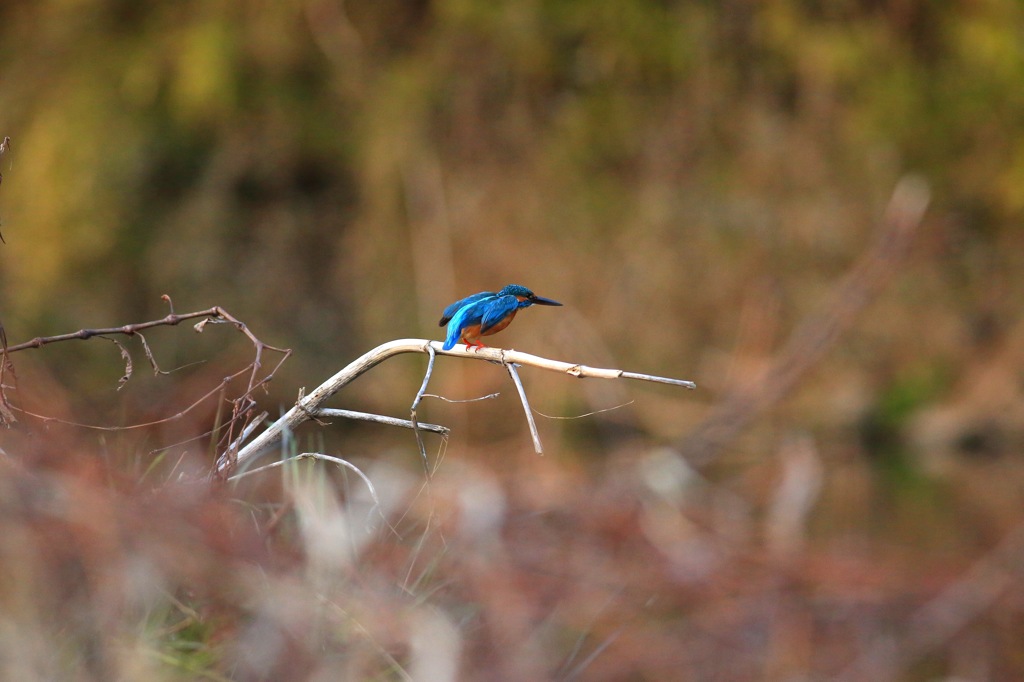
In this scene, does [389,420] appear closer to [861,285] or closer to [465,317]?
[465,317]

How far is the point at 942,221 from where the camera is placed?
7.43 metres

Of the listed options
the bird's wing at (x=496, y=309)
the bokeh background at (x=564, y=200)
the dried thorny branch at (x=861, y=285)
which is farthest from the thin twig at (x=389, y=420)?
the bokeh background at (x=564, y=200)

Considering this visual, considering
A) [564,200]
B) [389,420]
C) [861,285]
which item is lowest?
[861,285]

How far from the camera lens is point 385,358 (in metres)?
1.00

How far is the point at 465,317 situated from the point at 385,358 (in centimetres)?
12

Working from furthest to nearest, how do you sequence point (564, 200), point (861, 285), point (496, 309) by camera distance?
point (564, 200)
point (861, 285)
point (496, 309)

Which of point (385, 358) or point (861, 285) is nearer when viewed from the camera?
Answer: point (385, 358)

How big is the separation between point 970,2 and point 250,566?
7.36m

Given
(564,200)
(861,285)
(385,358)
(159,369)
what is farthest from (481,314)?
(564,200)

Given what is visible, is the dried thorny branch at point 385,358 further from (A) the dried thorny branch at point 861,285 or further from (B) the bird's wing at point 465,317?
(A) the dried thorny branch at point 861,285

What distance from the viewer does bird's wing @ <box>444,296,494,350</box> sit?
1073mm

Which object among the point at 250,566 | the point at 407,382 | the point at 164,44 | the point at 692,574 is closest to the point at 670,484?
the point at 692,574

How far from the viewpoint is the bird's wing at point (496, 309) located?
1.09m

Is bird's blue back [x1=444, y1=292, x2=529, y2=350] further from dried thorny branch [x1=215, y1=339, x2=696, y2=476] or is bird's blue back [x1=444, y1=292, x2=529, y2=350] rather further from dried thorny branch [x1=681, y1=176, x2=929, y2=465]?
dried thorny branch [x1=681, y1=176, x2=929, y2=465]
